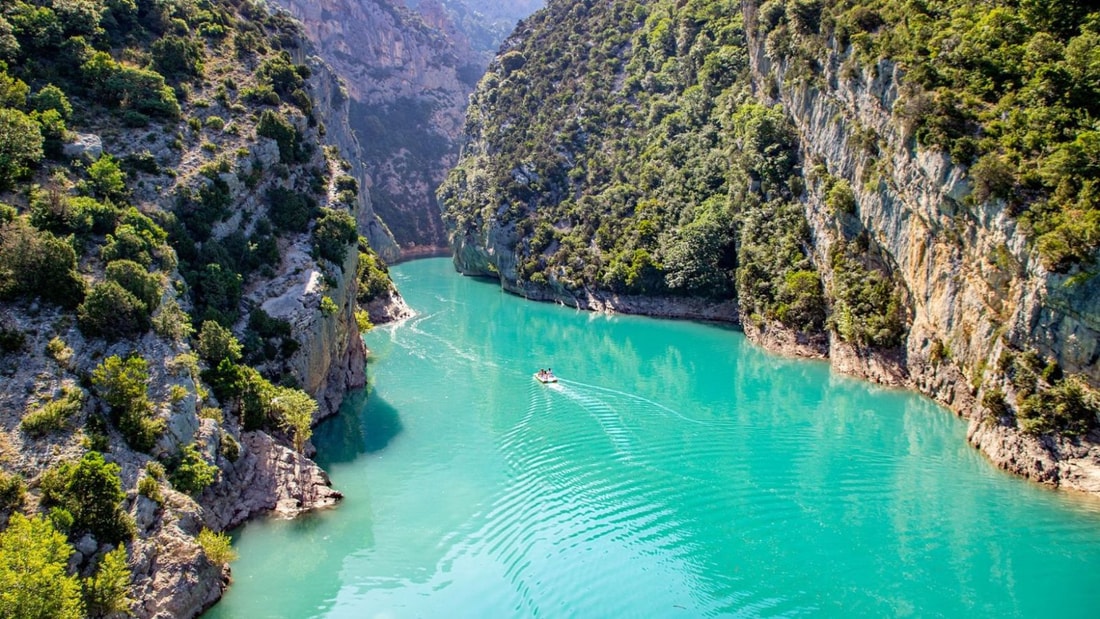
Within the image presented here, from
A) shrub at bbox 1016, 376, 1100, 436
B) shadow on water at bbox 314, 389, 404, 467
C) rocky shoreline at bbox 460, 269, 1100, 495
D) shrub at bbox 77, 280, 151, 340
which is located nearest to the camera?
shrub at bbox 77, 280, 151, 340

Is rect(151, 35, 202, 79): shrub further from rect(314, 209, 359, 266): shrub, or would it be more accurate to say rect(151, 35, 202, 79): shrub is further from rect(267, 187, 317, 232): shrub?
rect(314, 209, 359, 266): shrub

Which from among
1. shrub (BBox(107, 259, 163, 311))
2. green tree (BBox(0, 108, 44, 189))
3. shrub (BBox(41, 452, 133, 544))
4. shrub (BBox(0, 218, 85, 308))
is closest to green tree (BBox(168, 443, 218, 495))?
shrub (BBox(41, 452, 133, 544))

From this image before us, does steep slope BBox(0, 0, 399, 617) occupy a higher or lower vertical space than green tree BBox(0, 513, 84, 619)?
higher

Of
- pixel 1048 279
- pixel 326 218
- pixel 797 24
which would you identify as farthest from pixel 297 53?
pixel 1048 279

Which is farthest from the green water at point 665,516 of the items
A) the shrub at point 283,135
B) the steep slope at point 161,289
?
the shrub at point 283,135

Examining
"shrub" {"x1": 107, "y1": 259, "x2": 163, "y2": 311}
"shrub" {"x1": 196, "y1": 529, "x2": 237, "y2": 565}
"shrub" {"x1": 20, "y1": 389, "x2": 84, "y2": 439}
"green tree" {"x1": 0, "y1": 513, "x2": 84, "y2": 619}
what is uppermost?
"shrub" {"x1": 107, "y1": 259, "x2": 163, "y2": 311}

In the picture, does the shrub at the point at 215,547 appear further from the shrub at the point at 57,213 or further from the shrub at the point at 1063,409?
the shrub at the point at 1063,409

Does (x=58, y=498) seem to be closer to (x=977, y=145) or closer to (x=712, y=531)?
(x=712, y=531)

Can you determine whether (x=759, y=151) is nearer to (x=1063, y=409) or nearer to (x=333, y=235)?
(x=1063, y=409)
